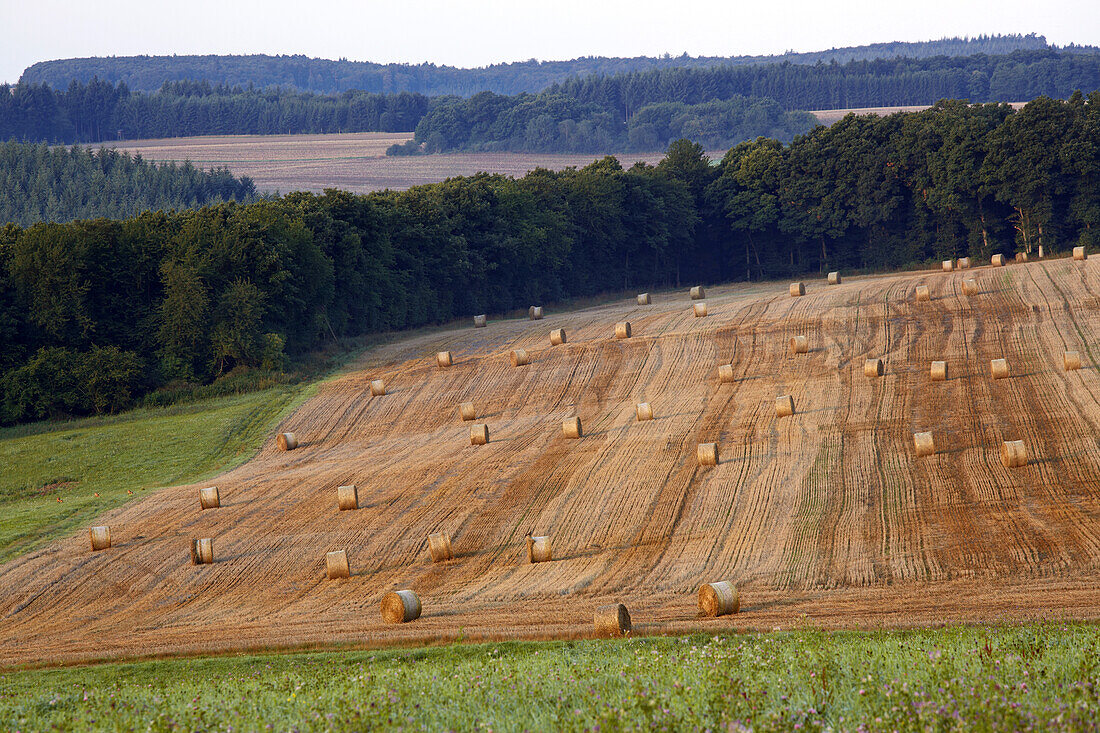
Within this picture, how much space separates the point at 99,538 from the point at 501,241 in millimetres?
52968

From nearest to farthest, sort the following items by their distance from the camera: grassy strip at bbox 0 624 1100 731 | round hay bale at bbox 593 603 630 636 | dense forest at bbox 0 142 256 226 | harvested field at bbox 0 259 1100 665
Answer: grassy strip at bbox 0 624 1100 731 → round hay bale at bbox 593 603 630 636 → harvested field at bbox 0 259 1100 665 → dense forest at bbox 0 142 256 226

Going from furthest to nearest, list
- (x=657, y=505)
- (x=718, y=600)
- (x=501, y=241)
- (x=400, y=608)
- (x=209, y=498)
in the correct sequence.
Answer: (x=501, y=241) < (x=209, y=498) < (x=657, y=505) < (x=400, y=608) < (x=718, y=600)

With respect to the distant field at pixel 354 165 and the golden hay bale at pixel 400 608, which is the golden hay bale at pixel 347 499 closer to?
the golden hay bale at pixel 400 608

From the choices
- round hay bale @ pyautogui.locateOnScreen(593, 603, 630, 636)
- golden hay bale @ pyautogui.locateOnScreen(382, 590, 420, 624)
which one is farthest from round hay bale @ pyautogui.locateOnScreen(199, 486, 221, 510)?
round hay bale @ pyautogui.locateOnScreen(593, 603, 630, 636)

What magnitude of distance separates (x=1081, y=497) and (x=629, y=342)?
2835cm

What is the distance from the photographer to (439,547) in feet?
88.0

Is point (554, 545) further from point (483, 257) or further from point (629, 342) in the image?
point (483, 257)

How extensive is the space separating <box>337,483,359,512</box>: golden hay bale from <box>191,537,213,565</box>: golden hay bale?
4636 millimetres

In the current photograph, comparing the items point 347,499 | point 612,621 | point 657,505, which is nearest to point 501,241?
point 347,499

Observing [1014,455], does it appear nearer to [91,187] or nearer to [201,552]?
[201,552]

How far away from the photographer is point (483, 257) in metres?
79.8

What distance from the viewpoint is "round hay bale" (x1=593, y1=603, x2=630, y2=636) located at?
18.5 meters

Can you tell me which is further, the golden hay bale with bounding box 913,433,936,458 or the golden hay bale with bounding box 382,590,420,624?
the golden hay bale with bounding box 913,433,936,458

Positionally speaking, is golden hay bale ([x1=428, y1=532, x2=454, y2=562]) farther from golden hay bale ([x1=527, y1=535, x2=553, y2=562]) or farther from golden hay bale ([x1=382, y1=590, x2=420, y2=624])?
golden hay bale ([x1=382, y1=590, x2=420, y2=624])
